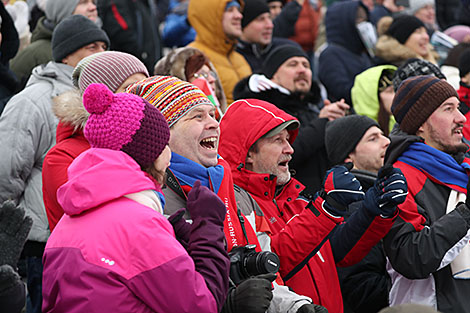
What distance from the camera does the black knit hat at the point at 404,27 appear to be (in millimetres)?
7918

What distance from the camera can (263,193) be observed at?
441cm

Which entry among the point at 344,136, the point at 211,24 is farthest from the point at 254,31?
the point at 344,136

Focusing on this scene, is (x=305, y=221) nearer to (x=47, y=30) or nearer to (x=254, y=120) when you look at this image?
(x=254, y=120)

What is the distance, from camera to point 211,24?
7598 mm

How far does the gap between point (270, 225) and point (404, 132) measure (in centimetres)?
126

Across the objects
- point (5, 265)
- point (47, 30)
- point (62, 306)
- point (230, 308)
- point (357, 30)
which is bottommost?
point (357, 30)

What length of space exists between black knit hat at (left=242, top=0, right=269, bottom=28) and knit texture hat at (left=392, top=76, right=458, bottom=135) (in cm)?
349

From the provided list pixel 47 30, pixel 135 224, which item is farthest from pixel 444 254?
pixel 47 30

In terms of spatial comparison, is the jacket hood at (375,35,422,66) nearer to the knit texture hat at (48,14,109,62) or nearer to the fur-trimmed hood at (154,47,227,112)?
the fur-trimmed hood at (154,47,227,112)

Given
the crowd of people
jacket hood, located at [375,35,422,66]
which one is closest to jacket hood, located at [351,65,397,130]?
the crowd of people

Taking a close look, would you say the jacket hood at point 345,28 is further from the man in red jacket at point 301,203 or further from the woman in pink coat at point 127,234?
the woman in pink coat at point 127,234

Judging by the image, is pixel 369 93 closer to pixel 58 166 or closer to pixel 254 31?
pixel 254 31

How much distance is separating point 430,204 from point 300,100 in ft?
7.23

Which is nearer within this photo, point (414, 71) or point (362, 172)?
point (362, 172)
